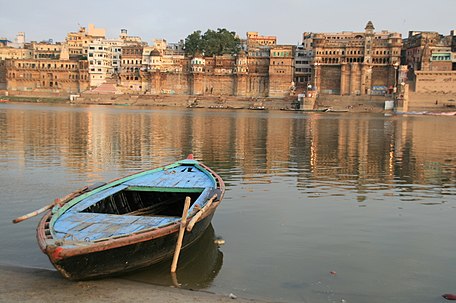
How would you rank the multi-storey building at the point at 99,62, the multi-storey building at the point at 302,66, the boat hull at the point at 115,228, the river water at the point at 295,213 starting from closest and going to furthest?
the boat hull at the point at 115,228, the river water at the point at 295,213, the multi-storey building at the point at 302,66, the multi-storey building at the point at 99,62

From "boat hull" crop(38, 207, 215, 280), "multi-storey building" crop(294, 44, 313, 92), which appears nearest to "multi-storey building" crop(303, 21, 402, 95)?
"multi-storey building" crop(294, 44, 313, 92)

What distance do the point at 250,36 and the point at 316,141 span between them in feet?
251

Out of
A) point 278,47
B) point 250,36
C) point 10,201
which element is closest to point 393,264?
point 10,201

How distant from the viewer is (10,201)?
11.7 m

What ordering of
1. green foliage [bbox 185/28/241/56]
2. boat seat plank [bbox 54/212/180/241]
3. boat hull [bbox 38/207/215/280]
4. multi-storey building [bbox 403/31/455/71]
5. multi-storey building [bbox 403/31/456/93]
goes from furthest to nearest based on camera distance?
green foliage [bbox 185/28/241/56] < multi-storey building [bbox 403/31/455/71] < multi-storey building [bbox 403/31/456/93] < boat seat plank [bbox 54/212/180/241] < boat hull [bbox 38/207/215/280]

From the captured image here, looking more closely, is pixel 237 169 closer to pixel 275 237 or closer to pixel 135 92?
pixel 275 237

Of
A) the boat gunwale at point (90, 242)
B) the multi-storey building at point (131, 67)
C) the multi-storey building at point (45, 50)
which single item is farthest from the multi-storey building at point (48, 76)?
the boat gunwale at point (90, 242)

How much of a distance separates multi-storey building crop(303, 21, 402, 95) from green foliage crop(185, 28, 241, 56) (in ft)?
62.6

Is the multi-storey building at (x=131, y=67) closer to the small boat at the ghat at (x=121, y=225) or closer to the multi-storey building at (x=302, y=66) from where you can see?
the multi-storey building at (x=302, y=66)

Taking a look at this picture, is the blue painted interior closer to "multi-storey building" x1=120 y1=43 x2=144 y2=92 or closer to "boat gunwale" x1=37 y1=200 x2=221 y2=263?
"boat gunwale" x1=37 y1=200 x2=221 y2=263

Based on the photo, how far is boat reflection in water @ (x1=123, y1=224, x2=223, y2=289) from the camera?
23.6 feet

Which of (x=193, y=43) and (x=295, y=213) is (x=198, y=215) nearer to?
(x=295, y=213)

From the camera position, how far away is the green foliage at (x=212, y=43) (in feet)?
298

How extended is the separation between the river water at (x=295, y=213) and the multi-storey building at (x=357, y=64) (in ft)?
166
